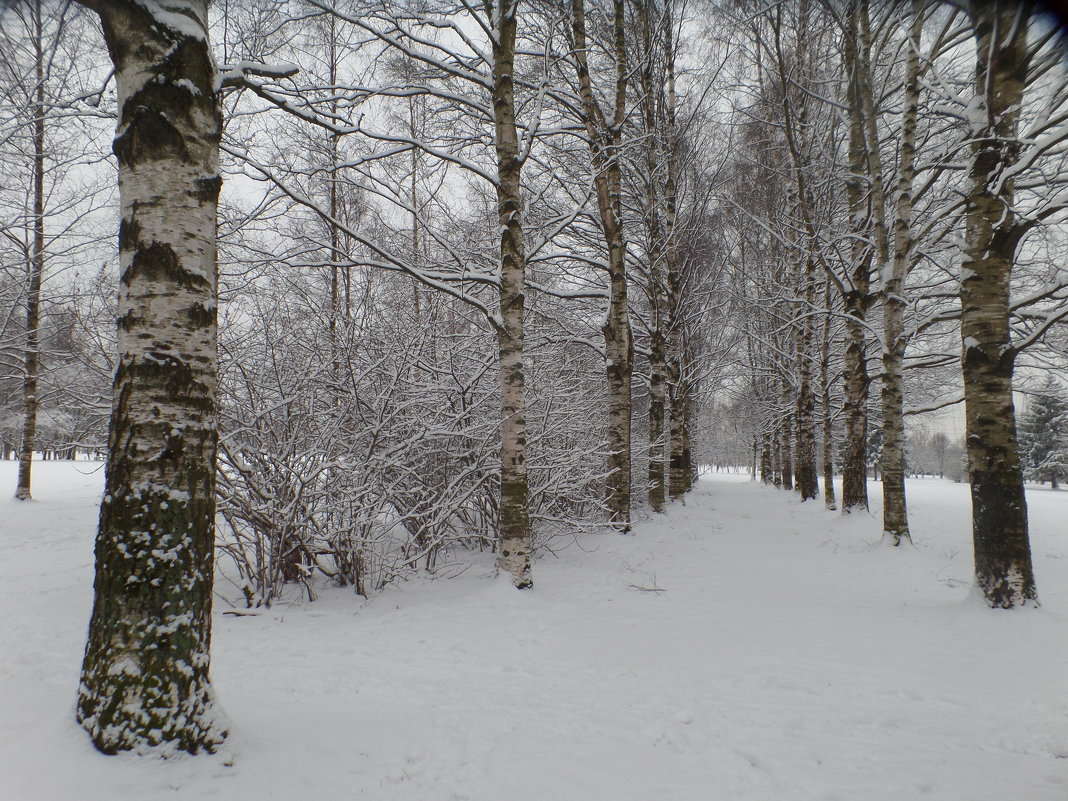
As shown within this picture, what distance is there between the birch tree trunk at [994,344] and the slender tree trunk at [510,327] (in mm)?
4083

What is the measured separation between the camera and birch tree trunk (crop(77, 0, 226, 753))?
7.25ft

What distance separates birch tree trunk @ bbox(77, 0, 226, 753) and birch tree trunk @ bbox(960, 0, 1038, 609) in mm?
5815

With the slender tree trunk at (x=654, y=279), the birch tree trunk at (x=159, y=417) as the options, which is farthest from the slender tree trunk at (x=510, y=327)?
the slender tree trunk at (x=654, y=279)

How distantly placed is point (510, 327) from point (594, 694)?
3.52m

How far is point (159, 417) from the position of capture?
2.27 metres

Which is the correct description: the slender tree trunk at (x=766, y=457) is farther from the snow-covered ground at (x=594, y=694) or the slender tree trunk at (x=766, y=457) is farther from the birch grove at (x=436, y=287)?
the snow-covered ground at (x=594, y=694)

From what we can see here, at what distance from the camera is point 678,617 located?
4.81 meters

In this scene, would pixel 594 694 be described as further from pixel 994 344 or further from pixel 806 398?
pixel 806 398

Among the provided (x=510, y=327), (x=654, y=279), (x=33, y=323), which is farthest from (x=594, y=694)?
(x=33, y=323)

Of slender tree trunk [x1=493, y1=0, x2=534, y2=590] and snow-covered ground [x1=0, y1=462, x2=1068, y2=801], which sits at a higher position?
slender tree trunk [x1=493, y1=0, x2=534, y2=590]

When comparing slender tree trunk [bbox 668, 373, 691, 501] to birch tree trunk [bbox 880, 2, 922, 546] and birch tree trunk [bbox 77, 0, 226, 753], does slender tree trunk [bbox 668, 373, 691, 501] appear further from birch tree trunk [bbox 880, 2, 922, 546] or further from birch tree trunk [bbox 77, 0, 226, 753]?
birch tree trunk [bbox 77, 0, 226, 753]

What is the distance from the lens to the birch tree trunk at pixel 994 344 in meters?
4.63

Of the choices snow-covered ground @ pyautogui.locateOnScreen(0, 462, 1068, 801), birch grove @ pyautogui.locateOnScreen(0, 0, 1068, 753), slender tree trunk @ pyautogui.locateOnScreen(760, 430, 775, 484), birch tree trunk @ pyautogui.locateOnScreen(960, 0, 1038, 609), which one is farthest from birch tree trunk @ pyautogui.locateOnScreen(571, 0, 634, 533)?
slender tree trunk @ pyautogui.locateOnScreen(760, 430, 775, 484)

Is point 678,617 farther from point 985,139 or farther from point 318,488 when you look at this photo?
point 985,139
